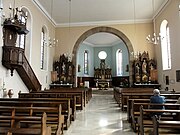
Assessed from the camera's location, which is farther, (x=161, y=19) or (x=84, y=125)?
(x=161, y=19)

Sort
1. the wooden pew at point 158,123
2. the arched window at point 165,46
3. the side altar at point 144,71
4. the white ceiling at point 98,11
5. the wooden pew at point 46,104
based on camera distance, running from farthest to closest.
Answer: the side altar at point 144,71 < the arched window at point 165,46 < the white ceiling at point 98,11 < the wooden pew at point 46,104 < the wooden pew at point 158,123

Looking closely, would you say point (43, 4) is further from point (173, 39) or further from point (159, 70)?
point (159, 70)

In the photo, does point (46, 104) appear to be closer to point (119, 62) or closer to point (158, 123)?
point (158, 123)

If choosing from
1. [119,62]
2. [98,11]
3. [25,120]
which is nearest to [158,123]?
[25,120]

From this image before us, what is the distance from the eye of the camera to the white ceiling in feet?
32.7

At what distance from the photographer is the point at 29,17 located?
922 cm

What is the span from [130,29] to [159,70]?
A: 11.8ft

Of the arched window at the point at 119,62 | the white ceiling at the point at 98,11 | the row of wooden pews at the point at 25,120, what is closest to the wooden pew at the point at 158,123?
the row of wooden pews at the point at 25,120

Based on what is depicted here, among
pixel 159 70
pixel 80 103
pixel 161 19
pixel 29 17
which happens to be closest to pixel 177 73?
pixel 159 70

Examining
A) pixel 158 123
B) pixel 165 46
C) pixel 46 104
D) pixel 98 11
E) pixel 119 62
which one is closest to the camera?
pixel 158 123

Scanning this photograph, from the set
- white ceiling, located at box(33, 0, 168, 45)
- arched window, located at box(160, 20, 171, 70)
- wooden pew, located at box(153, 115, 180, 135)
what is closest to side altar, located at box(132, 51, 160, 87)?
arched window, located at box(160, 20, 171, 70)

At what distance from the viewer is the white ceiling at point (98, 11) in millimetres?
9977

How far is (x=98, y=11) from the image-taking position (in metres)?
11.2

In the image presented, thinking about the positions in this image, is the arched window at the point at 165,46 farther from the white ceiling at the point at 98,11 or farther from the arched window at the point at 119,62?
the arched window at the point at 119,62
